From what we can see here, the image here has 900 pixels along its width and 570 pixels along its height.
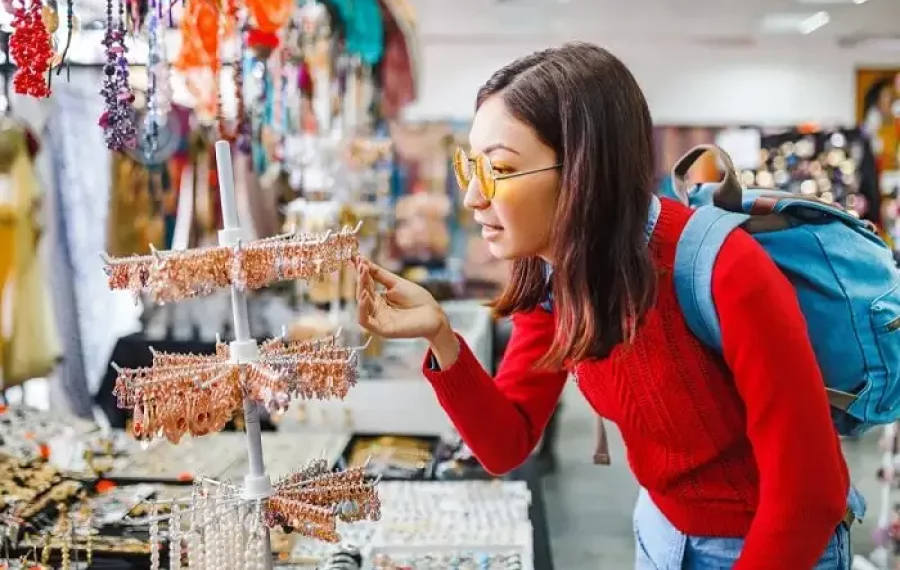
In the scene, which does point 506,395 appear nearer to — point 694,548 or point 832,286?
point 694,548

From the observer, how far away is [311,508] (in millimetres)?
993

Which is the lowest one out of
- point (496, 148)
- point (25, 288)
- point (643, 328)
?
point (25, 288)

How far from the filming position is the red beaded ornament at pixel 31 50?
1.14 m

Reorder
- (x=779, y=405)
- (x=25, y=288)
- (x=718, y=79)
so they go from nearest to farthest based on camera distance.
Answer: (x=779, y=405)
(x=25, y=288)
(x=718, y=79)

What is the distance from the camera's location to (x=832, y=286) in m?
0.99

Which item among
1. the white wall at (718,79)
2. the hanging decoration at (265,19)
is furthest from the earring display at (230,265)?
the white wall at (718,79)

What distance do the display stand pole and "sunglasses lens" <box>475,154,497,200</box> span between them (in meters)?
0.28

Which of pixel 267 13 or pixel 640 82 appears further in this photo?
pixel 640 82

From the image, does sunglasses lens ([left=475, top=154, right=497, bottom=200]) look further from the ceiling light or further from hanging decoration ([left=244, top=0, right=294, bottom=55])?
the ceiling light

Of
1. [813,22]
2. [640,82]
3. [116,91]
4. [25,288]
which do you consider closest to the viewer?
[116,91]

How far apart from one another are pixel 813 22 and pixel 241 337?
9.76 meters

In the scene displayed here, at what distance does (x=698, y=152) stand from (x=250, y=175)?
8.74 feet

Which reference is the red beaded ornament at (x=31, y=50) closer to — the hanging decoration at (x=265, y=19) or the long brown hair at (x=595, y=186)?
the long brown hair at (x=595, y=186)

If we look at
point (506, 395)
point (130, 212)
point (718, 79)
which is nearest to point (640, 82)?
point (130, 212)
